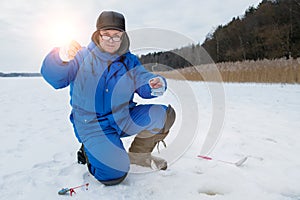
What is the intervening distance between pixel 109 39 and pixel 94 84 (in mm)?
299

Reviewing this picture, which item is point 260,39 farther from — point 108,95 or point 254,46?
point 108,95

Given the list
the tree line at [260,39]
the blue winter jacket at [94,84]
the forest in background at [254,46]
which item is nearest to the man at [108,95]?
the blue winter jacket at [94,84]

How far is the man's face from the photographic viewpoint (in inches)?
57.4

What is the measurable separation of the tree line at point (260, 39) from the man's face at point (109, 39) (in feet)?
40.5

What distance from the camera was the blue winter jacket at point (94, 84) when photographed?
139 cm

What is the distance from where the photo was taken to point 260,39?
20078 millimetres

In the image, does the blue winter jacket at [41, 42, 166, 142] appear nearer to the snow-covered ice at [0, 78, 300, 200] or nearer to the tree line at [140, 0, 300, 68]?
the snow-covered ice at [0, 78, 300, 200]

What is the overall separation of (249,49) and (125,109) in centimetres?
2217

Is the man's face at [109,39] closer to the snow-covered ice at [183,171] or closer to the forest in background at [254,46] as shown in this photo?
the snow-covered ice at [183,171]

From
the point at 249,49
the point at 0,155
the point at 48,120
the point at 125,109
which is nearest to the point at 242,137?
the point at 125,109

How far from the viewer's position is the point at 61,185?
1.29 m

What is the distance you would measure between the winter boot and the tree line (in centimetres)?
1231

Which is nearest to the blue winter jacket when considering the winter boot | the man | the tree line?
the man

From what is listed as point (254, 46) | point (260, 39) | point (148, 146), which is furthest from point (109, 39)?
point (254, 46)
